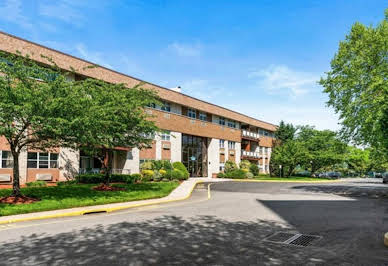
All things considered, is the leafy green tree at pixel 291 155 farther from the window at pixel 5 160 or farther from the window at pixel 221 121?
the window at pixel 5 160

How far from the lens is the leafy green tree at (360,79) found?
71.2 ft

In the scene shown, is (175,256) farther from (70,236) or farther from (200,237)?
(70,236)

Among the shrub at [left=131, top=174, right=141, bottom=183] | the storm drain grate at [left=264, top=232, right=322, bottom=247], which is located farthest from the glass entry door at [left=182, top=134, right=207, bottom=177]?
the storm drain grate at [left=264, top=232, right=322, bottom=247]

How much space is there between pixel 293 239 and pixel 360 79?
1973 cm

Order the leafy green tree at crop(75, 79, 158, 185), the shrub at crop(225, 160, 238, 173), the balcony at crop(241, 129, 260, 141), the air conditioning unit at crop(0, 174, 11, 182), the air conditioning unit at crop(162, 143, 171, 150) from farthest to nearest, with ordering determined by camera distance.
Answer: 1. the balcony at crop(241, 129, 260, 141)
2. the shrub at crop(225, 160, 238, 173)
3. the air conditioning unit at crop(162, 143, 171, 150)
4. the air conditioning unit at crop(0, 174, 11, 182)
5. the leafy green tree at crop(75, 79, 158, 185)

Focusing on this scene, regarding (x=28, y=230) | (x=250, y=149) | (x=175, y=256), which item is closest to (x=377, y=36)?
(x=175, y=256)

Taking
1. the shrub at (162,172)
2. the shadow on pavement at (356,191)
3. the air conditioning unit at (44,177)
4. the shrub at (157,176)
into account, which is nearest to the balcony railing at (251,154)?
the shrub at (162,172)

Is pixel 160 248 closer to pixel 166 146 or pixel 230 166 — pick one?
pixel 166 146

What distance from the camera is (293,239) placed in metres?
7.64

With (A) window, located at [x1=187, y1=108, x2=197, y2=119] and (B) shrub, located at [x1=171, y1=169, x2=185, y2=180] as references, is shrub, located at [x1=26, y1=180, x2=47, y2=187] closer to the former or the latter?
(B) shrub, located at [x1=171, y1=169, x2=185, y2=180]

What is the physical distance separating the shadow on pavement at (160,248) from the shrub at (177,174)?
24802 millimetres

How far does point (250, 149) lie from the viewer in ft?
192

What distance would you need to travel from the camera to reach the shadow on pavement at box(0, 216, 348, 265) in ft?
19.1

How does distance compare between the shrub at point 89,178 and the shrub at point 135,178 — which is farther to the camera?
the shrub at point 135,178
